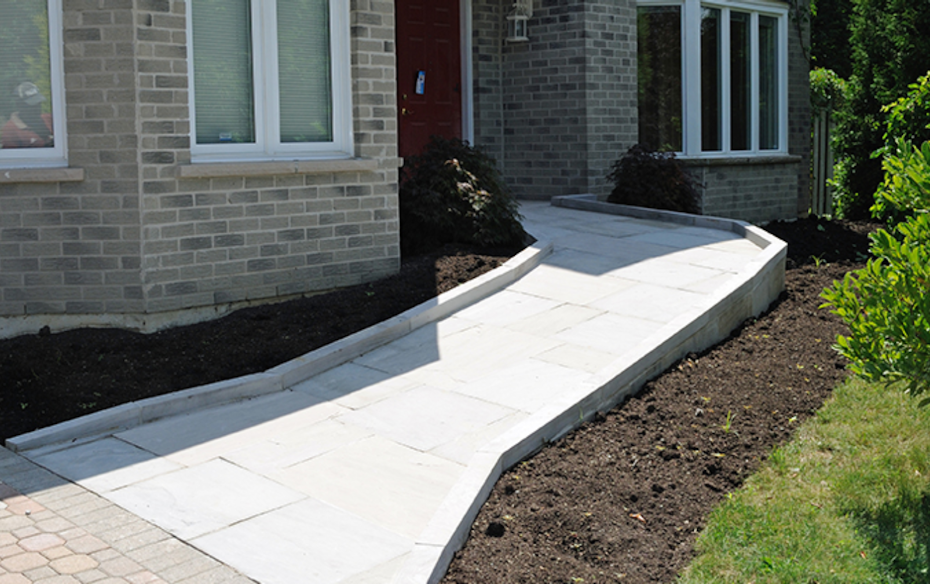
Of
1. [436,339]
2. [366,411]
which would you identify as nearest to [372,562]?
[366,411]

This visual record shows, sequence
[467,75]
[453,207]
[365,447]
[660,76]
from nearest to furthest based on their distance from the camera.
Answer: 1. [365,447]
2. [453,207]
3. [467,75]
4. [660,76]

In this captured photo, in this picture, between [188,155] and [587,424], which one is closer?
[587,424]

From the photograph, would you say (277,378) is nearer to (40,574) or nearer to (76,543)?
(76,543)

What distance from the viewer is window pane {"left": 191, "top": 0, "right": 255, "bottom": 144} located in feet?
23.7

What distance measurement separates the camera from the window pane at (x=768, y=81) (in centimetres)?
1398

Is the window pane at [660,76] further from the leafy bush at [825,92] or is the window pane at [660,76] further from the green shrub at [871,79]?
the leafy bush at [825,92]

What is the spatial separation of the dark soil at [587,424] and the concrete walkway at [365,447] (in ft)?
0.62

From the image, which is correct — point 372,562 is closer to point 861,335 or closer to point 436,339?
point 861,335

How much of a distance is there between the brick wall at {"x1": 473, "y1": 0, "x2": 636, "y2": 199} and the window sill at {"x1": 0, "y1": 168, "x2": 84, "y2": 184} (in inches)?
→ 255

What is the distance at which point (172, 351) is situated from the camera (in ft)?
21.6

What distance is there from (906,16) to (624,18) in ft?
13.0

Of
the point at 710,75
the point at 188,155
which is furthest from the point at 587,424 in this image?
the point at 710,75

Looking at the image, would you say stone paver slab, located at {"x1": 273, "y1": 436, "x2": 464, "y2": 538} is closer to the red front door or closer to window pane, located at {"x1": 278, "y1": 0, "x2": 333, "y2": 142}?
window pane, located at {"x1": 278, "y1": 0, "x2": 333, "y2": 142}

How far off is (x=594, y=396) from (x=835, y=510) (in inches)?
58.5
